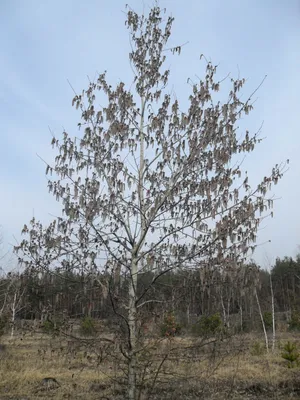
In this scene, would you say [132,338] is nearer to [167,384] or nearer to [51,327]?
[51,327]

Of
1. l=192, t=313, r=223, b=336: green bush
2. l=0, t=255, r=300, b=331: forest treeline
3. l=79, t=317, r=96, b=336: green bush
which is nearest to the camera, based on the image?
l=0, t=255, r=300, b=331: forest treeline

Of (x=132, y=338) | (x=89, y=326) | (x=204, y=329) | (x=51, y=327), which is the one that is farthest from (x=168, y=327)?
(x=204, y=329)

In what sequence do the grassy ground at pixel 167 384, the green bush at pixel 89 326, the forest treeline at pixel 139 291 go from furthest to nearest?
the grassy ground at pixel 167 384 → the green bush at pixel 89 326 → the forest treeline at pixel 139 291

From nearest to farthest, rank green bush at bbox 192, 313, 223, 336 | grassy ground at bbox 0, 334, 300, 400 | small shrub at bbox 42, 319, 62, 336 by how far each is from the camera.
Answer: small shrub at bbox 42, 319, 62, 336 < green bush at bbox 192, 313, 223, 336 < grassy ground at bbox 0, 334, 300, 400

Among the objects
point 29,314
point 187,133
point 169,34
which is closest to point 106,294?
point 29,314

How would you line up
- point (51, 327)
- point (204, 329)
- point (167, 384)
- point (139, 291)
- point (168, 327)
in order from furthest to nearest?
1. point (204, 329)
2. point (167, 384)
3. point (139, 291)
4. point (168, 327)
5. point (51, 327)

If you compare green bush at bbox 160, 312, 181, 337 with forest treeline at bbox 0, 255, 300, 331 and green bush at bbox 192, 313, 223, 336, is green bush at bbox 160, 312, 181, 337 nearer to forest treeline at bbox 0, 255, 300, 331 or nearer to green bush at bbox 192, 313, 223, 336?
forest treeline at bbox 0, 255, 300, 331

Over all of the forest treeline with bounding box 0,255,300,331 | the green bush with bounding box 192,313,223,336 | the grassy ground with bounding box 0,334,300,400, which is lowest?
the grassy ground with bounding box 0,334,300,400

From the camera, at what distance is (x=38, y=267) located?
4.25 metres

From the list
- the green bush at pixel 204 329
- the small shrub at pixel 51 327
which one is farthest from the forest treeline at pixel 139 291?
the green bush at pixel 204 329

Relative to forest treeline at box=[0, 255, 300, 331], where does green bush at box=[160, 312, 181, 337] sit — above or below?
below

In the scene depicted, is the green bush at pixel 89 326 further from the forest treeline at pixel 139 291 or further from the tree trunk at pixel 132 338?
the tree trunk at pixel 132 338

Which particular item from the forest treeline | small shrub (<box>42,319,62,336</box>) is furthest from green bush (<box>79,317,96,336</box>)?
small shrub (<box>42,319,62,336</box>)

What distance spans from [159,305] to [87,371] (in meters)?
7.94
